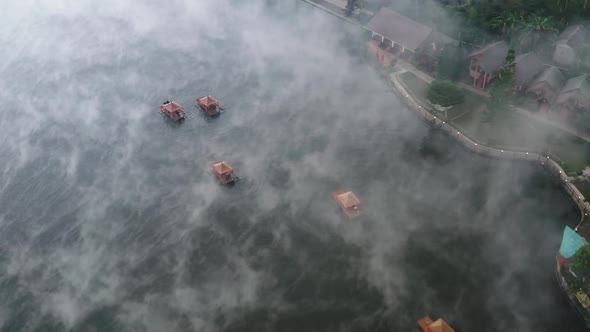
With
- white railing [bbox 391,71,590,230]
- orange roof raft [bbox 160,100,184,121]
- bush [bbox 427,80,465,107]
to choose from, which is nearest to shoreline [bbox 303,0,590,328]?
white railing [bbox 391,71,590,230]

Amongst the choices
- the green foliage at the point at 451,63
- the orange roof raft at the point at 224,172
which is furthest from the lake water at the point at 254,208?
the green foliage at the point at 451,63

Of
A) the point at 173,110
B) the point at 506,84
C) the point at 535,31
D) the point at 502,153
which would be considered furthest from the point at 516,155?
the point at 173,110

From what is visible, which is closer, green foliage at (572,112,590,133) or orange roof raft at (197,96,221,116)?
Result: green foliage at (572,112,590,133)

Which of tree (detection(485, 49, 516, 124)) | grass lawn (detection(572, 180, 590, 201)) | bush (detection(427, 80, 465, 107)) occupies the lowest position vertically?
grass lawn (detection(572, 180, 590, 201))

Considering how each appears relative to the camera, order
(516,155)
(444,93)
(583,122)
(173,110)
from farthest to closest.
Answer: (173,110) → (444,93) → (583,122) → (516,155)

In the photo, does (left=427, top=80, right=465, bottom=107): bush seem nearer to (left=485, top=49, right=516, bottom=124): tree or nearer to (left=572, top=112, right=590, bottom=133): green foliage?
(left=485, top=49, right=516, bottom=124): tree

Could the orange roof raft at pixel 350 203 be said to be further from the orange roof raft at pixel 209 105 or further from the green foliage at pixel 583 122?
the green foliage at pixel 583 122

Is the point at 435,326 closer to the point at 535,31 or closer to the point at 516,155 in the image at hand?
the point at 516,155
